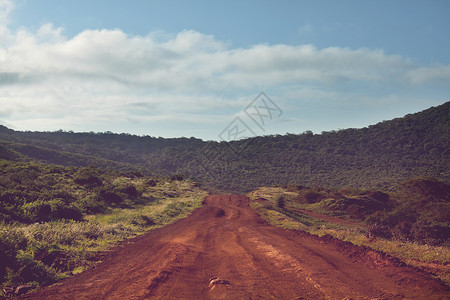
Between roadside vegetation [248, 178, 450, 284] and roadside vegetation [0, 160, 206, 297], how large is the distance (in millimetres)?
9745

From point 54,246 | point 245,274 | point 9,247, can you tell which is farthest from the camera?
point 54,246

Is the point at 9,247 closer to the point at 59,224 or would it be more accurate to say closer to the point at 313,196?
the point at 59,224

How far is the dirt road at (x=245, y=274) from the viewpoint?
6.46 m

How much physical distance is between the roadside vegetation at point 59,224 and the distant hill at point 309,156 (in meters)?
35.8

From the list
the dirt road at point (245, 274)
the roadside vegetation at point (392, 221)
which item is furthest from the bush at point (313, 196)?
the dirt road at point (245, 274)

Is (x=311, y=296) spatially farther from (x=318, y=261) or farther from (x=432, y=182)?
(x=432, y=182)

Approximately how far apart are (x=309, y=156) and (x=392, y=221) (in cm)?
7773

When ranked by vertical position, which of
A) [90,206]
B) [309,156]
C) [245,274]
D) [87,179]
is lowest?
[90,206]

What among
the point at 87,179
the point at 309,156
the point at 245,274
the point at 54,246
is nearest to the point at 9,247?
the point at 54,246

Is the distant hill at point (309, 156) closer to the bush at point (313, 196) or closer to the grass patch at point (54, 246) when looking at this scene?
the bush at point (313, 196)

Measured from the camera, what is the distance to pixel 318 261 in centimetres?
919

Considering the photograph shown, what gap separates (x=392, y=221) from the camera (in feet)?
61.6

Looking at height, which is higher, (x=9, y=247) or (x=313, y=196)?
(x=9, y=247)

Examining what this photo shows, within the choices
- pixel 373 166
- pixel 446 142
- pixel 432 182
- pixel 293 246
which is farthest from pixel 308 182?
pixel 293 246
